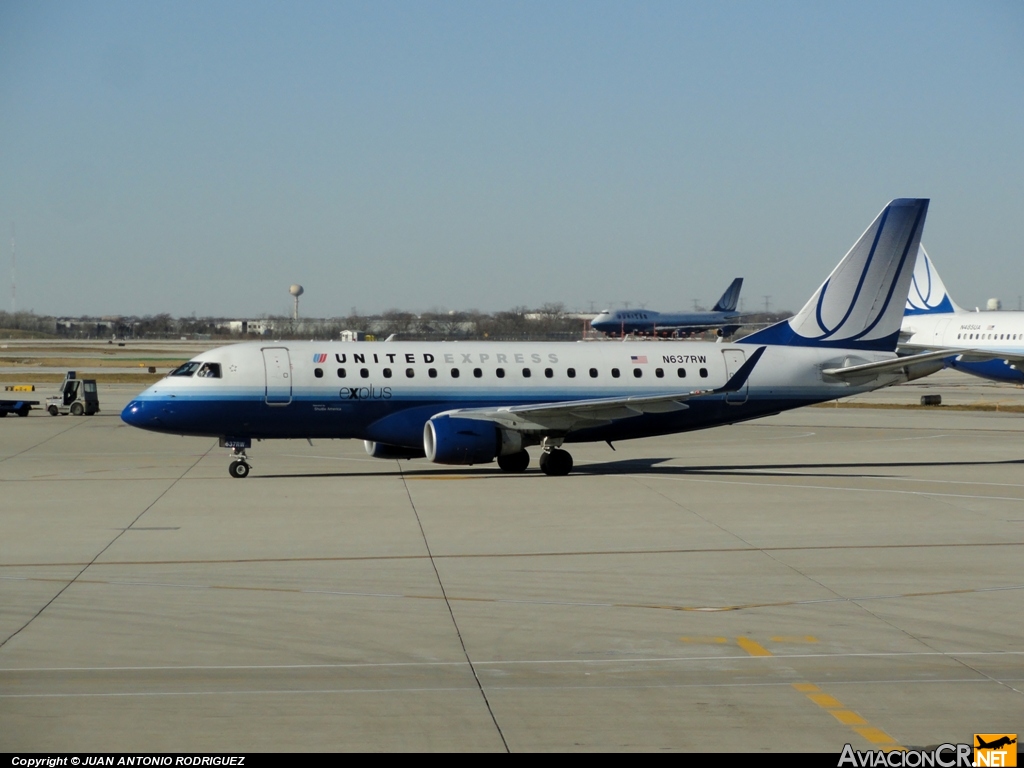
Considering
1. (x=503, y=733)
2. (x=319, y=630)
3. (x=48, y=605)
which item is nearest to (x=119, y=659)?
(x=319, y=630)

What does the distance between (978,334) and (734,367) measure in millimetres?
42547

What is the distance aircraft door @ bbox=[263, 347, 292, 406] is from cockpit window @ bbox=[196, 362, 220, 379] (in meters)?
1.27

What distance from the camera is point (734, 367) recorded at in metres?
35.7

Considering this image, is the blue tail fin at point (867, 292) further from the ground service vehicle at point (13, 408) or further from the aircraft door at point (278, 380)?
the ground service vehicle at point (13, 408)

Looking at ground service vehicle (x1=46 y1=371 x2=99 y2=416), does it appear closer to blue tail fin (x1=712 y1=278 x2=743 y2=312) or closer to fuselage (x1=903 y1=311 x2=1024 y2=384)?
fuselage (x1=903 y1=311 x2=1024 y2=384)

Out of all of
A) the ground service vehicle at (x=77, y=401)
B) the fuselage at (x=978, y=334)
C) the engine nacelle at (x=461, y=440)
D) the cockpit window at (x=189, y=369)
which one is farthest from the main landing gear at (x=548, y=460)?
the fuselage at (x=978, y=334)

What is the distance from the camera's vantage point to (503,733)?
10.7 metres

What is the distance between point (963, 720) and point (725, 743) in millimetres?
2413

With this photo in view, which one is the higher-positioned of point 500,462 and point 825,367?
point 825,367

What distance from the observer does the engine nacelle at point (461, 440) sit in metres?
30.9

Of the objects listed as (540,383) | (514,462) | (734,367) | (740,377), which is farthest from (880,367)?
(514,462)

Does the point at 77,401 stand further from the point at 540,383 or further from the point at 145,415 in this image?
the point at 540,383

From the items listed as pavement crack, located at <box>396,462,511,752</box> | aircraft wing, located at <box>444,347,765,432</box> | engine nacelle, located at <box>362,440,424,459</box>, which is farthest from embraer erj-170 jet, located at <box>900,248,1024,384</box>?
pavement crack, located at <box>396,462,511,752</box>

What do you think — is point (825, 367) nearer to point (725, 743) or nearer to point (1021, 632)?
point (1021, 632)
